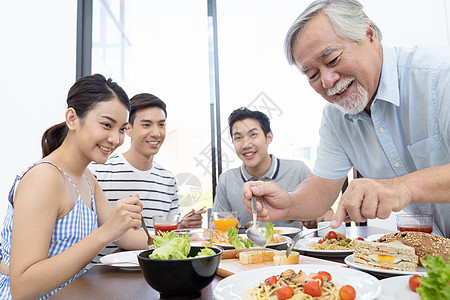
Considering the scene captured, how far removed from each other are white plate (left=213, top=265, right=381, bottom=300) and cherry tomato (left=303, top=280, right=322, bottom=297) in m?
0.08

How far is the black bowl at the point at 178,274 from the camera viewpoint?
771 millimetres

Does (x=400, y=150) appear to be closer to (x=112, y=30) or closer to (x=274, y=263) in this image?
(x=274, y=263)

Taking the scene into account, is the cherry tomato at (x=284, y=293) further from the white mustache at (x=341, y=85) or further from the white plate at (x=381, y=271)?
the white mustache at (x=341, y=85)

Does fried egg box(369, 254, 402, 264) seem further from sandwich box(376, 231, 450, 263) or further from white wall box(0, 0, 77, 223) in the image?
white wall box(0, 0, 77, 223)

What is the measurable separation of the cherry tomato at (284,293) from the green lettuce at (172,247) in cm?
Answer: 26

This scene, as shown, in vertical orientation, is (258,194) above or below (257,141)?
below

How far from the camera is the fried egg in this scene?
99cm

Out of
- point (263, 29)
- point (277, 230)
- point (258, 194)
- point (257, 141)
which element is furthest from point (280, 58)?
point (258, 194)

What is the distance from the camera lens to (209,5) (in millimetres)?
4129

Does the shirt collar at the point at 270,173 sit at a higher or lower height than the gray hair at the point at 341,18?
lower

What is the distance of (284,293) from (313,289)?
62 mm

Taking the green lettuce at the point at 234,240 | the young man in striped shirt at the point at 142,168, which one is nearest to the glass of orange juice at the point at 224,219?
the green lettuce at the point at 234,240

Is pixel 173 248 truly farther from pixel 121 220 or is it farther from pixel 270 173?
pixel 270 173

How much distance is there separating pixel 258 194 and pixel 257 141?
1524 mm
